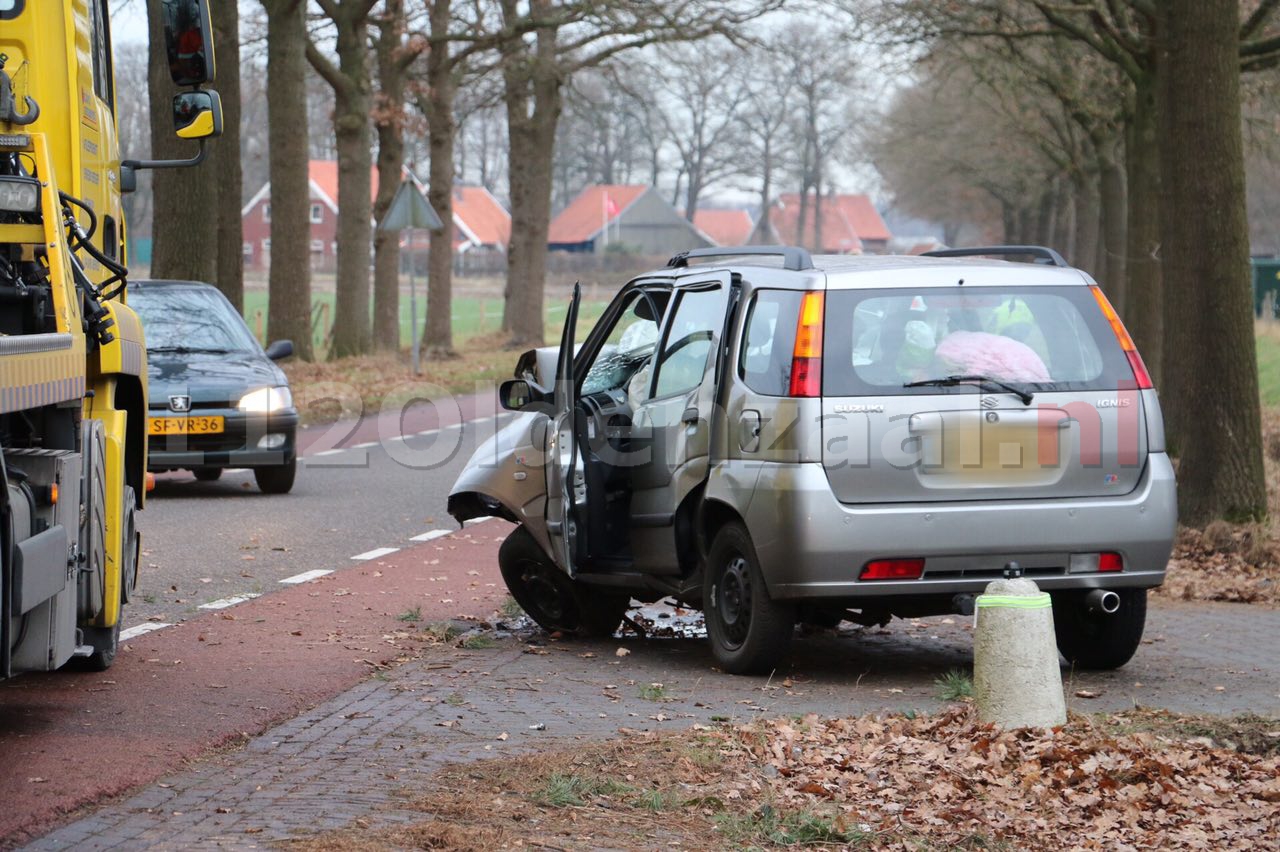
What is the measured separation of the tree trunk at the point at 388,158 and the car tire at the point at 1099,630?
2617cm

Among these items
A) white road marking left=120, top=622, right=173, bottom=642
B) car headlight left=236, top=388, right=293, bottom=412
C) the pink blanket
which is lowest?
white road marking left=120, top=622, right=173, bottom=642

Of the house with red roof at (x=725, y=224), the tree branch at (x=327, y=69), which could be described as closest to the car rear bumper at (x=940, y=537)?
the tree branch at (x=327, y=69)

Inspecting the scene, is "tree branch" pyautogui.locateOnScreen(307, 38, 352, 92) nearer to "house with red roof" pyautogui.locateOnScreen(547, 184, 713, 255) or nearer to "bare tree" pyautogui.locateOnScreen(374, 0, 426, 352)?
"bare tree" pyautogui.locateOnScreen(374, 0, 426, 352)

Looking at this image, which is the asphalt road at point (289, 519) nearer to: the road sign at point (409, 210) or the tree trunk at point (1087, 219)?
the road sign at point (409, 210)

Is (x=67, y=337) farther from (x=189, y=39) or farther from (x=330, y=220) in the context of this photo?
(x=330, y=220)

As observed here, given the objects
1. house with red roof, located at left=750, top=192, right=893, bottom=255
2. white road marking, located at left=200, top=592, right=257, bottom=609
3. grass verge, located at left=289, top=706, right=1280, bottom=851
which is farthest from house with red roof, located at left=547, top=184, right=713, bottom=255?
grass verge, located at left=289, top=706, right=1280, bottom=851

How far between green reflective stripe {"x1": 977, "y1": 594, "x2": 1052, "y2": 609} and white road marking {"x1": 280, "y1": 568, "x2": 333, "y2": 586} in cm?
550

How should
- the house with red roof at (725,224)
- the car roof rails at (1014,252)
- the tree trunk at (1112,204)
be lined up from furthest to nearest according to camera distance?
the house with red roof at (725,224)
the tree trunk at (1112,204)
the car roof rails at (1014,252)

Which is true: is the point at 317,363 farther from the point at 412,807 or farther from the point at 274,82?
the point at 412,807

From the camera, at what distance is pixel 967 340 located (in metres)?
7.91

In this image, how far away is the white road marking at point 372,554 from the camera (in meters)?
12.5

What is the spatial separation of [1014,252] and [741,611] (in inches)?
86.7

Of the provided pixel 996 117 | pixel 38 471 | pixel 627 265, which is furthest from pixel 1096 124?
pixel 627 265

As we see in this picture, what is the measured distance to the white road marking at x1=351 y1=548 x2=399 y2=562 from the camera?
1250 cm
